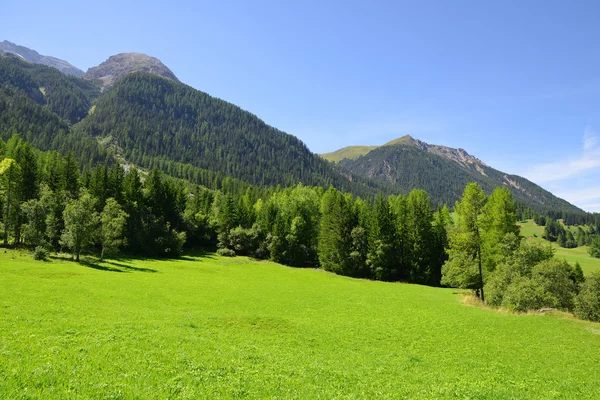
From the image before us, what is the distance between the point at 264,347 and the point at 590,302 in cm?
3918

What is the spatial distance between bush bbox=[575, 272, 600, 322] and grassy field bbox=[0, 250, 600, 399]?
5.00 meters

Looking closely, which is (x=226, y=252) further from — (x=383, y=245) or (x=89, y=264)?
(x=383, y=245)

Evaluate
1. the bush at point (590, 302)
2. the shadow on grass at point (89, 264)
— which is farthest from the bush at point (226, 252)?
the bush at point (590, 302)

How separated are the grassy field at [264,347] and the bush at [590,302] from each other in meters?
5.00

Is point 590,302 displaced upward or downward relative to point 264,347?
→ upward

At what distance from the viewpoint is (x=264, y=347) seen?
69.2ft

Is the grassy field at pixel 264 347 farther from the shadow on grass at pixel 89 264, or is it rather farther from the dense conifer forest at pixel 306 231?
the dense conifer forest at pixel 306 231

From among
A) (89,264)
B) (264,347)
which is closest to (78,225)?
(89,264)

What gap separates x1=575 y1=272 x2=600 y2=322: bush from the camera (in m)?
37.1

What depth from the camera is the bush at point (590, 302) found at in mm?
37059

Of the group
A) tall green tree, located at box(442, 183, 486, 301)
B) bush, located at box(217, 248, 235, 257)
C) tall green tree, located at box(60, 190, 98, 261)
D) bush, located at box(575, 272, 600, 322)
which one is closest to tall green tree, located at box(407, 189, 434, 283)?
tall green tree, located at box(442, 183, 486, 301)

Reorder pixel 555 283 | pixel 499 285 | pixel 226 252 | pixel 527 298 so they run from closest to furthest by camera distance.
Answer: pixel 527 298 → pixel 555 283 → pixel 499 285 → pixel 226 252

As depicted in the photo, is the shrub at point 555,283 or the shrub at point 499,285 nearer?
the shrub at point 555,283

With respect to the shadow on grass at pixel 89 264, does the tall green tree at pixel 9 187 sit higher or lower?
higher
